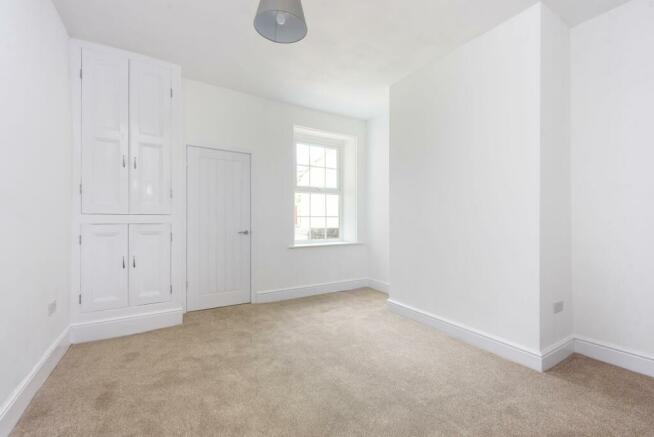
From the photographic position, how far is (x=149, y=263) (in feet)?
10.7

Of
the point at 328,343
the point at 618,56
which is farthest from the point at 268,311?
the point at 618,56

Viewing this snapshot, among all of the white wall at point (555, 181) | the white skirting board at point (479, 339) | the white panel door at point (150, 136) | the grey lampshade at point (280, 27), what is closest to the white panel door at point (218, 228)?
the white panel door at point (150, 136)

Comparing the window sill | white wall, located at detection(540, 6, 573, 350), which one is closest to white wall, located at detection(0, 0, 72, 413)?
the window sill

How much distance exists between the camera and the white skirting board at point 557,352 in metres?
2.34

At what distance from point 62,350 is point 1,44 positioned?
89.9 inches

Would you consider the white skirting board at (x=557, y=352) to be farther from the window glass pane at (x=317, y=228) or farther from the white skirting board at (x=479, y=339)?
the window glass pane at (x=317, y=228)

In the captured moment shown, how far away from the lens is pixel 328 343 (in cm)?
286

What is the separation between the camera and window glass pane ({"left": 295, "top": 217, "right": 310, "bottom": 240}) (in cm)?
483

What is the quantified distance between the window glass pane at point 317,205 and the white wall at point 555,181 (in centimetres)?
318

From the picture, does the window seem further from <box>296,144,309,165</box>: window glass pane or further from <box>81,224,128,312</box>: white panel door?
<box>81,224,128,312</box>: white panel door

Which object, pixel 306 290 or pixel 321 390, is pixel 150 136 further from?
pixel 321 390

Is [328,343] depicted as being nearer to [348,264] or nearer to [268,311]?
[268,311]

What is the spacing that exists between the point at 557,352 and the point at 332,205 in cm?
349

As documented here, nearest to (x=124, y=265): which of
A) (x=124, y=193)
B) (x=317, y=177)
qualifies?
(x=124, y=193)
